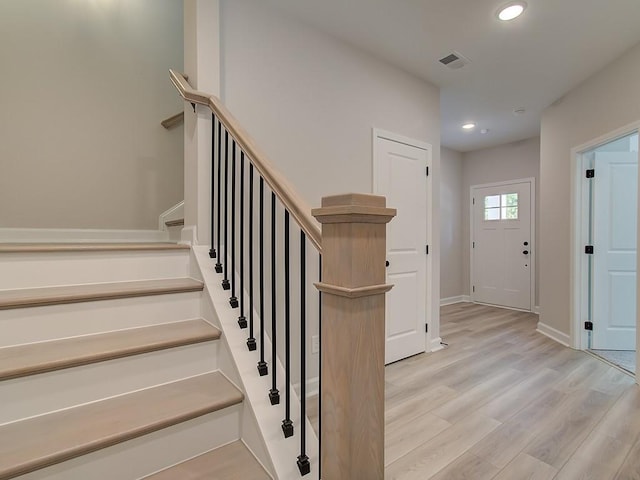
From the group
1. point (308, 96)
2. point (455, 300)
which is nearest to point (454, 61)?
point (308, 96)

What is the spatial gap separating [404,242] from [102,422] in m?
2.66

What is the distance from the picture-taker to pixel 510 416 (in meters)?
2.10

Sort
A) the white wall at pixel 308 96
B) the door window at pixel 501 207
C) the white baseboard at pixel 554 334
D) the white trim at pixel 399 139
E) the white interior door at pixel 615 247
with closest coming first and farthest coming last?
the white wall at pixel 308 96 → the white trim at pixel 399 139 → the white interior door at pixel 615 247 → the white baseboard at pixel 554 334 → the door window at pixel 501 207

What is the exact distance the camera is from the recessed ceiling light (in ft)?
7.24

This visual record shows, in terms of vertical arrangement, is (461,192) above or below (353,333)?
above

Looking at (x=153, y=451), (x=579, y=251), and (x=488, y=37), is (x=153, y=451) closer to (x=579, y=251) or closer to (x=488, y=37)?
(x=488, y=37)

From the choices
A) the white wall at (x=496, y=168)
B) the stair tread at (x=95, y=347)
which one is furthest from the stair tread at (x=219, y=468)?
the white wall at (x=496, y=168)

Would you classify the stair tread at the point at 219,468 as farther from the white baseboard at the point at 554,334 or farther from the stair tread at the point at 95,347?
the white baseboard at the point at 554,334

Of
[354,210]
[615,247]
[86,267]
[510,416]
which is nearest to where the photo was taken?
[354,210]

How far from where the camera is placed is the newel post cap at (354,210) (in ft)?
2.85

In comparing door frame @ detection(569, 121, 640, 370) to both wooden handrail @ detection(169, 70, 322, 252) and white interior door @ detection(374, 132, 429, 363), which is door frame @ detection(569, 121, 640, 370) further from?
wooden handrail @ detection(169, 70, 322, 252)

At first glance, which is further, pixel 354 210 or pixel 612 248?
pixel 612 248

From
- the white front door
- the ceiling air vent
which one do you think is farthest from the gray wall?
the ceiling air vent

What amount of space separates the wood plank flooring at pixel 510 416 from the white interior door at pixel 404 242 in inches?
9.8
